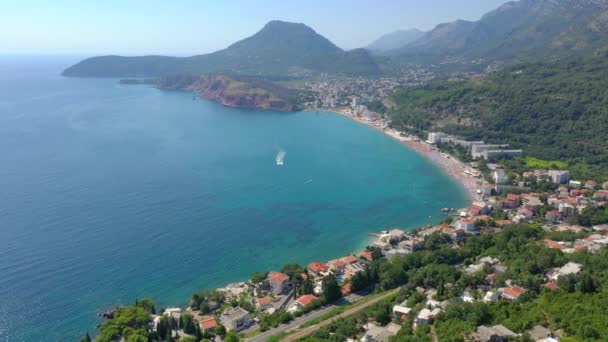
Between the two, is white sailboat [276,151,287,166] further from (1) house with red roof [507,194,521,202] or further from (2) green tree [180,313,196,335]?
(2) green tree [180,313,196,335]

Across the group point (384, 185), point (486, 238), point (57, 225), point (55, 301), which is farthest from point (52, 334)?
point (384, 185)

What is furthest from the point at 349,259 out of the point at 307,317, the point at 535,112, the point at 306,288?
the point at 535,112

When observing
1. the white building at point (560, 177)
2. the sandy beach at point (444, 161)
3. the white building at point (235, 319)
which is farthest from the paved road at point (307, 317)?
the white building at point (560, 177)

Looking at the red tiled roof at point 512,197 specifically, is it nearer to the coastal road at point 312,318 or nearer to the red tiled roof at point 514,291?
the coastal road at point 312,318

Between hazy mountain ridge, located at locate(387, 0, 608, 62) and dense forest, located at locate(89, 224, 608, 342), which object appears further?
hazy mountain ridge, located at locate(387, 0, 608, 62)

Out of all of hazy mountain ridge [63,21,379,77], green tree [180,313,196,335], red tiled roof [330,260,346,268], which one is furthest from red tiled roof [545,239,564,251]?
hazy mountain ridge [63,21,379,77]

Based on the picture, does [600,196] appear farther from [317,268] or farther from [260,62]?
[260,62]
